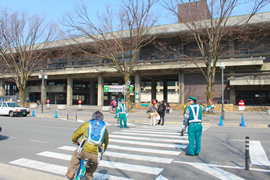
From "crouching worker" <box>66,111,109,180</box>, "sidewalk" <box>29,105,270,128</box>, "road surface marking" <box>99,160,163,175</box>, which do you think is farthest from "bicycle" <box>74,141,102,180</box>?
"sidewalk" <box>29,105,270,128</box>

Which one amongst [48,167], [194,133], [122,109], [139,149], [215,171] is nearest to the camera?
[215,171]

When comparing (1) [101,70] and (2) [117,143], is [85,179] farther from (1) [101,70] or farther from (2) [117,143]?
(1) [101,70]

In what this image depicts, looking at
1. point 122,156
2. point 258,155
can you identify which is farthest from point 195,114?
point 122,156

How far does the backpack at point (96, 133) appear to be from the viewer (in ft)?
13.1

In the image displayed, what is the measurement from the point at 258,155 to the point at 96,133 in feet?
19.1

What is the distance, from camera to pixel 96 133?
4.02 metres

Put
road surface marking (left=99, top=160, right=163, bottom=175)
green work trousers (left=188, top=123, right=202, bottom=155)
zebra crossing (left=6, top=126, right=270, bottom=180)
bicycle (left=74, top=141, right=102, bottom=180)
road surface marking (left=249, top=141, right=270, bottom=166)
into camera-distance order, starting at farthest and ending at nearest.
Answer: green work trousers (left=188, top=123, right=202, bottom=155) < road surface marking (left=249, top=141, right=270, bottom=166) < road surface marking (left=99, top=160, right=163, bottom=175) < zebra crossing (left=6, top=126, right=270, bottom=180) < bicycle (left=74, top=141, right=102, bottom=180)

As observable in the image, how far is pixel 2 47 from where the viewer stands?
33688 mm

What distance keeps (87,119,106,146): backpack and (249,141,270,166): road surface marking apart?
190 inches

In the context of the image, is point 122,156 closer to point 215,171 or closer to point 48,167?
point 48,167

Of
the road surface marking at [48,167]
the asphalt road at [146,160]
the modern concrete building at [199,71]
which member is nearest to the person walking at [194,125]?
the asphalt road at [146,160]

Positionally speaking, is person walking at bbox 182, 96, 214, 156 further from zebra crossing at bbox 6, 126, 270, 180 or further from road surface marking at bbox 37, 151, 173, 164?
road surface marking at bbox 37, 151, 173, 164

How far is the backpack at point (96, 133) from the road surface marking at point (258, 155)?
4820 mm

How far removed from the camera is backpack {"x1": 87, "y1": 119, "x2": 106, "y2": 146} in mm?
3986
